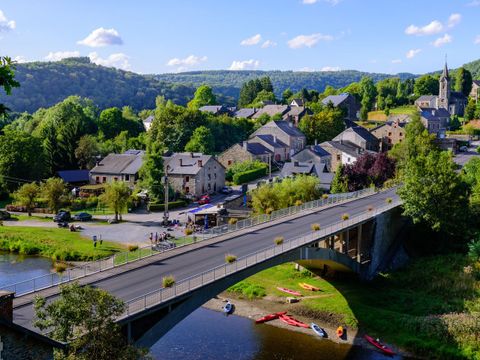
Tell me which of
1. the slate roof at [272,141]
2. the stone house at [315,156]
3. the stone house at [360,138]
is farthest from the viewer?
the slate roof at [272,141]

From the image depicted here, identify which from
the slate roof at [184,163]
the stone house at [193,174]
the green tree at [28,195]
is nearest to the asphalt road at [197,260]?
the stone house at [193,174]

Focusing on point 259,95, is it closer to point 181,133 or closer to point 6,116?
point 181,133

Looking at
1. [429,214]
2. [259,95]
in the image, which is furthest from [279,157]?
[259,95]

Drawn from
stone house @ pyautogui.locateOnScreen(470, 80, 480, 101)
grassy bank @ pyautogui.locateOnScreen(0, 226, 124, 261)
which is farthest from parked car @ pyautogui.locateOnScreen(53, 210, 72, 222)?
stone house @ pyautogui.locateOnScreen(470, 80, 480, 101)

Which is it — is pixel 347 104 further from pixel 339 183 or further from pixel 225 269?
pixel 225 269

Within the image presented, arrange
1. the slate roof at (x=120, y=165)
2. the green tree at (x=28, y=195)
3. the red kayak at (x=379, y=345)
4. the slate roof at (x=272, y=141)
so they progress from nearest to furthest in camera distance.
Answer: the red kayak at (x=379, y=345), the green tree at (x=28, y=195), the slate roof at (x=120, y=165), the slate roof at (x=272, y=141)

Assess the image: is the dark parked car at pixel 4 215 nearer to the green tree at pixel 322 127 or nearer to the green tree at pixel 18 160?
the green tree at pixel 18 160
